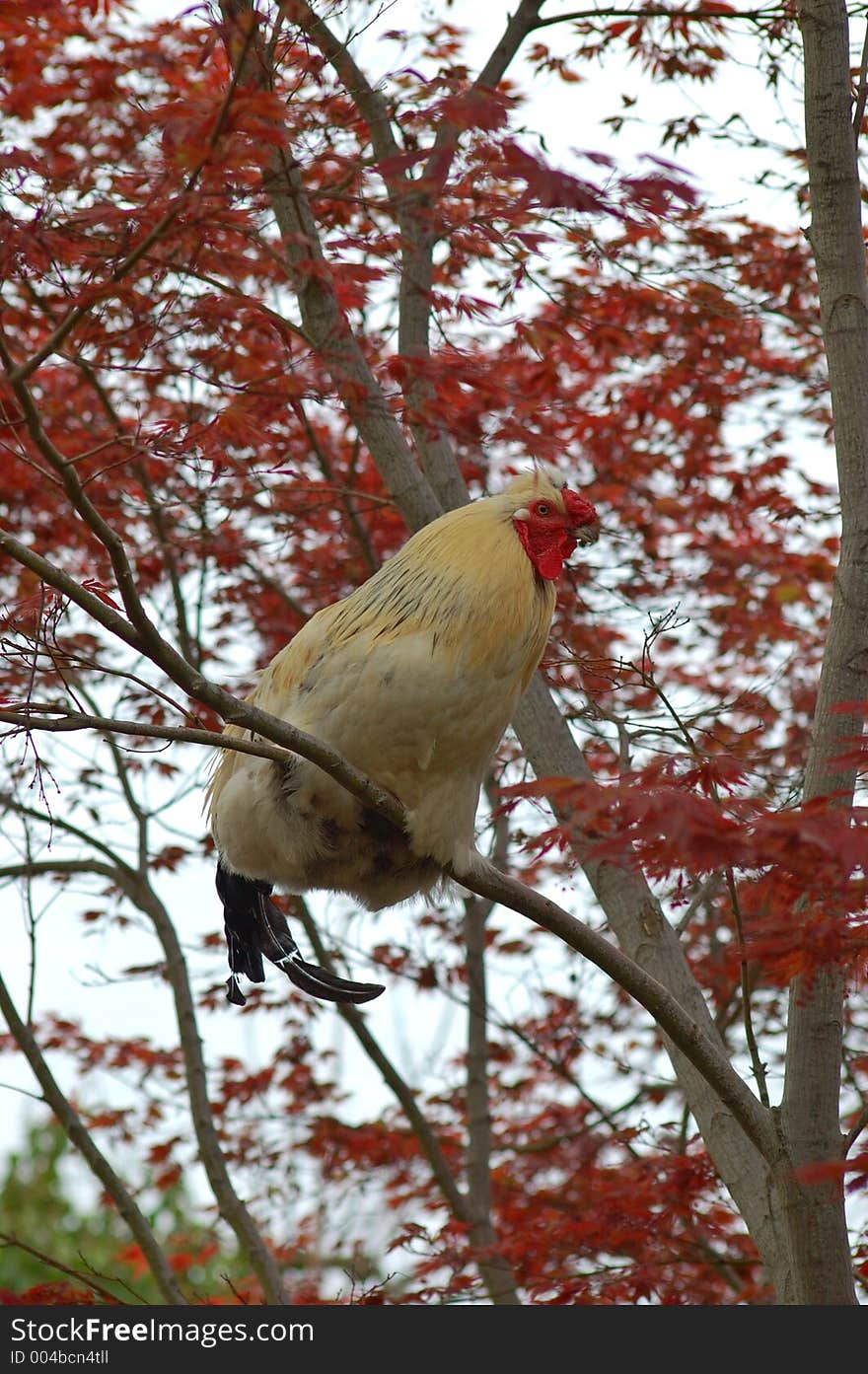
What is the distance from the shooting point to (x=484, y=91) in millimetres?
3648

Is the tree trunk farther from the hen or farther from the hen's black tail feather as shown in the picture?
the hen's black tail feather

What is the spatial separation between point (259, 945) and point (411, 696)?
150 cm

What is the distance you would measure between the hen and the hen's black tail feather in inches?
4.7

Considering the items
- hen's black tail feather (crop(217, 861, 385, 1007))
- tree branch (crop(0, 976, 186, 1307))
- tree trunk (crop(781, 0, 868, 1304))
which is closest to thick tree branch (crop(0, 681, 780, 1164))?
tree trunk (crop(781, 0, 868, 1304))

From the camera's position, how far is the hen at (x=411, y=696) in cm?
390

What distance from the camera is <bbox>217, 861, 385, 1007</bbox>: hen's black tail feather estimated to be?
469cm

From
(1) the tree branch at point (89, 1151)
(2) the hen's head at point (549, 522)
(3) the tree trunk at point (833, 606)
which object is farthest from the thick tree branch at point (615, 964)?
(1) the tree branch at point (89, 1151)

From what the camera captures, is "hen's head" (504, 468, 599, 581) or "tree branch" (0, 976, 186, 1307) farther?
"tree branch" (0, 976, 186, 1307)

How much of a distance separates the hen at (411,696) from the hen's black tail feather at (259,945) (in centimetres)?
12

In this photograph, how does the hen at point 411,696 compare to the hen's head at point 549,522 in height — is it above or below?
below

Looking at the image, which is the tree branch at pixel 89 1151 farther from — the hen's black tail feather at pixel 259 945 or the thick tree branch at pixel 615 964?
the thick tree branch at pixel 615 964

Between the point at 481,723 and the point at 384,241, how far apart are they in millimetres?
2338

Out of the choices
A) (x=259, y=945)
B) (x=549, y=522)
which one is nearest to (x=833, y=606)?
(x=549, y=522)

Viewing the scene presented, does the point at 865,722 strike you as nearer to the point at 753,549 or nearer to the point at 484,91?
the point at 484,91
